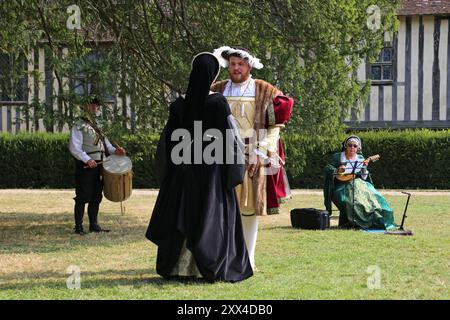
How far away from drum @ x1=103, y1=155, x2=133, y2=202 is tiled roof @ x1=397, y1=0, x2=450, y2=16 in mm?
11513

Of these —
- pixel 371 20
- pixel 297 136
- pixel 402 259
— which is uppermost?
pixel 371 20

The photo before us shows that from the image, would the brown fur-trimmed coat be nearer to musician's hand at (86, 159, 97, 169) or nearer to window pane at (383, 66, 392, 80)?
musician's hand at (86, 159, 97, 169)

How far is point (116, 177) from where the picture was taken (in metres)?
11.1

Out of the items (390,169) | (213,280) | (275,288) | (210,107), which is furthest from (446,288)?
(390,169)

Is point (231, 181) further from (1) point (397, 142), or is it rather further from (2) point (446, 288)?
(1) point (397, 142)

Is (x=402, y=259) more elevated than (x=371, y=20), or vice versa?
(x=371, y=20)

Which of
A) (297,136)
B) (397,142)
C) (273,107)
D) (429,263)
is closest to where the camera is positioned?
(273,107)

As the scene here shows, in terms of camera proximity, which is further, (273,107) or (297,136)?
(297,136)

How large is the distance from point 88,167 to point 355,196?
3.71 meters

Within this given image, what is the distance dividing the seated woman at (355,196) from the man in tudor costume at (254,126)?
13.8ft

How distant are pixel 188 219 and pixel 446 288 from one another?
7.08 feet

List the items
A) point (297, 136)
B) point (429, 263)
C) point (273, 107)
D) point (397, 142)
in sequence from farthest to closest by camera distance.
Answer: point (397, 142) → point (297, 136) → point (429, 263) → point (273, 107)

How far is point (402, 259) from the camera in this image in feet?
26.9

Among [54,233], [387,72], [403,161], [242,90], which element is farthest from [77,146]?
[387,72]
